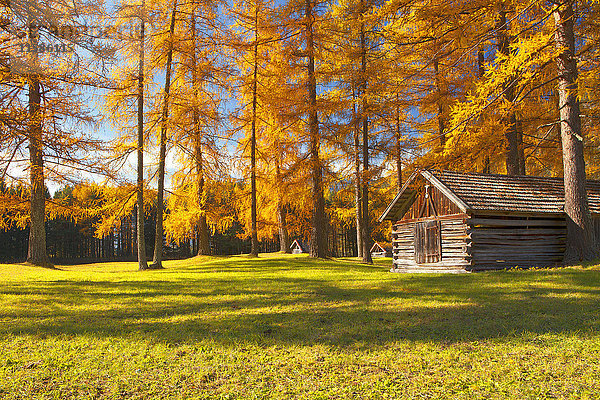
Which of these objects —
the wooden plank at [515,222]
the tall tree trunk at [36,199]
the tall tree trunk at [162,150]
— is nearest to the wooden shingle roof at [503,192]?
the wooden plank at [515,222]

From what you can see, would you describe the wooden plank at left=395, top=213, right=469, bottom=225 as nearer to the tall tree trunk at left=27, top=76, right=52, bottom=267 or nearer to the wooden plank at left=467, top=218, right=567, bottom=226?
the wooden plank at left=467, top=218, right=567, bottom=226

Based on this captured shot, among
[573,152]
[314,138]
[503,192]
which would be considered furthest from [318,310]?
[314,138]

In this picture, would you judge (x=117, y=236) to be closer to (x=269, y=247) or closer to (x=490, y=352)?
(x=269, y=247)

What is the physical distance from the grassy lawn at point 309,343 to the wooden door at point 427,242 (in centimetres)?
676

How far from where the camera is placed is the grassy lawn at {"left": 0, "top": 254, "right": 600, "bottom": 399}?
446 centimetres

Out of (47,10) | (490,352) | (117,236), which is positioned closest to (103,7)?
(47,10)

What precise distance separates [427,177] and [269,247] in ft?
205

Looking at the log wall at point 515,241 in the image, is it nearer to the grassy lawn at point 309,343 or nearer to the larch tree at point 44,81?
the grassy lawn at point 309,343

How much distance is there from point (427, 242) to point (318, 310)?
11.2m

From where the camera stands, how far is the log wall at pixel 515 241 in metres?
15.6

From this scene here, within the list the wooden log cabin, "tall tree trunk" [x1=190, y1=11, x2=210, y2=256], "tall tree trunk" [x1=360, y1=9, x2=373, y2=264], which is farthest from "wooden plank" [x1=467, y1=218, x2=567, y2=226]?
"tall tree trunk" [x1=190, y1=11, x2=210, y2=256]

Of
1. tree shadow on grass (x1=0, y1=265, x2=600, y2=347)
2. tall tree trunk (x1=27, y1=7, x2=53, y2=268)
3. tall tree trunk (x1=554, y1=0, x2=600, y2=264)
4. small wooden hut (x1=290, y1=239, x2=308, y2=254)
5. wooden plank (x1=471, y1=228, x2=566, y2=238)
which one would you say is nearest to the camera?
tree shadow on grass (x1=0, y1=265, x2=600, y2=347)

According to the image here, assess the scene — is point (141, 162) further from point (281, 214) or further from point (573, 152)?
point (573, 152)

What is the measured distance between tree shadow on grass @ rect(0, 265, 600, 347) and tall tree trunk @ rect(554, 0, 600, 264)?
233cm
